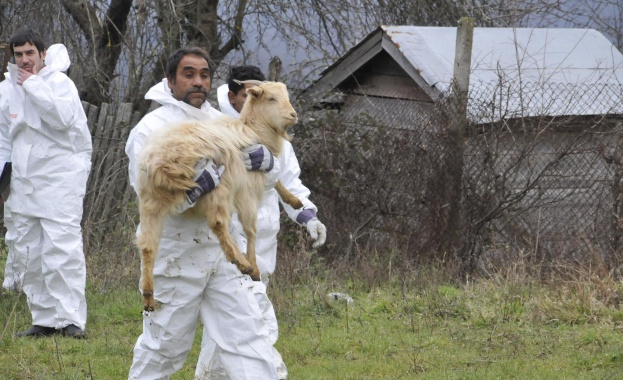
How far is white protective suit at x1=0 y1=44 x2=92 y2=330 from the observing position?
23.2ft

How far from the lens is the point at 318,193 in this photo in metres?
9.95

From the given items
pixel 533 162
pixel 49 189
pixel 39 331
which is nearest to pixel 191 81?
pixel 49 189

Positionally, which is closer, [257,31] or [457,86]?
[457,86]

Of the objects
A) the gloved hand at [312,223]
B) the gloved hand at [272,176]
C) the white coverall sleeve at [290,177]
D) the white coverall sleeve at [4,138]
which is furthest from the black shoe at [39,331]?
the gloved hand at [272,176]

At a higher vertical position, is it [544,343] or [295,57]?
[295,57]

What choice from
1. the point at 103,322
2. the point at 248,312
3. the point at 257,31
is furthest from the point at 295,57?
the point at 248,312

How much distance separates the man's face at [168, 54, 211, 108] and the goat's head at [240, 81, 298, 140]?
1.39 feet

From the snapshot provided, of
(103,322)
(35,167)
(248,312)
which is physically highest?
(35,167)

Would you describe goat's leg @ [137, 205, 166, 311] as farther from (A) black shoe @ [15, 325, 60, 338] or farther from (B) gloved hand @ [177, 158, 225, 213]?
(A) black shoe @ [15, 325, 60, 338]

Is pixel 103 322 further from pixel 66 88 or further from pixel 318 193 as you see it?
pixel 318 193

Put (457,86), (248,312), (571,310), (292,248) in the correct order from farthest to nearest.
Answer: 1. (292,248)
2. (457,86)
3. (571,310)
4. (248,312)

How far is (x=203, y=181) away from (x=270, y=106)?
542mm

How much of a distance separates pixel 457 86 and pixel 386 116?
1189 mm

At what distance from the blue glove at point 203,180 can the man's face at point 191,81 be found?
729mm
